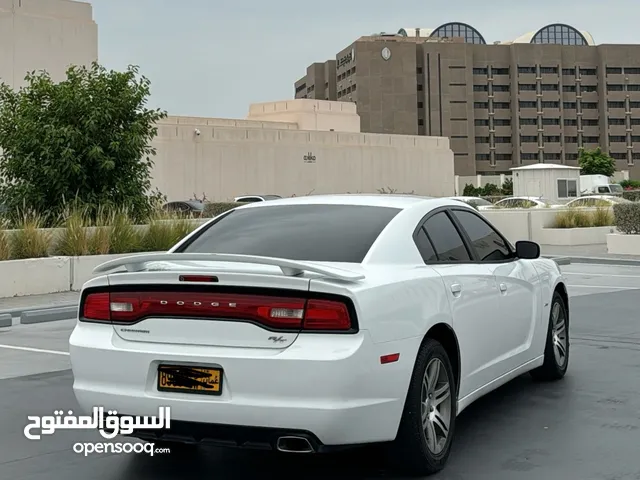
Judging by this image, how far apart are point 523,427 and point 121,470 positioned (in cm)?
281

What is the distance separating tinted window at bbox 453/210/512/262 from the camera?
6648mm

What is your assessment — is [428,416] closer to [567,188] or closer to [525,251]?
[525,251]

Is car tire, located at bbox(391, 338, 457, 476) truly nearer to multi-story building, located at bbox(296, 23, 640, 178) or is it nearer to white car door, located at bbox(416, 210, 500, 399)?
white car door, located at bbox(416, 210, 500, 399)

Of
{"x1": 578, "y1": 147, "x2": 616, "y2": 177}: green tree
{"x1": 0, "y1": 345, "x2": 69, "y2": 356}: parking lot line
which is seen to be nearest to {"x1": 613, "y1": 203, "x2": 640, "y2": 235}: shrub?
{"x1": 0, "y1": 345, "x2": 69, "y2": 356}: parking lot line

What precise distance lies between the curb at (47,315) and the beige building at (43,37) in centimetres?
3440

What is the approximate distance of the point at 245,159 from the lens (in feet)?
205

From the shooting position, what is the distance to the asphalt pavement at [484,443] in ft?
17.6

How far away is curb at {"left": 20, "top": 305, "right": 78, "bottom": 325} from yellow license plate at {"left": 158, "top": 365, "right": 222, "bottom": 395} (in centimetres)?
929

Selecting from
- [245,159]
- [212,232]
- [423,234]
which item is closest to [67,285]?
[212,232]

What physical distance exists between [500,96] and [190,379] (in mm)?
129999

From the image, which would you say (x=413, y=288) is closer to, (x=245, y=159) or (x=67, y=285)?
(x=67, y=285)

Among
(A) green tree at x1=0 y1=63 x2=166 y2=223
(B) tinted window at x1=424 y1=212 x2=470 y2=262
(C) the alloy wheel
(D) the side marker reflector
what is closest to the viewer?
(D) the side marker reflector

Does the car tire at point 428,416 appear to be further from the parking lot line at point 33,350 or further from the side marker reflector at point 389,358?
the parking lot line at point 33,350

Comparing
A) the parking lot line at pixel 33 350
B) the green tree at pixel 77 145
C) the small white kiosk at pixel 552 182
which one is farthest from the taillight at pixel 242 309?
the small white kiosk at pixel 552 182
